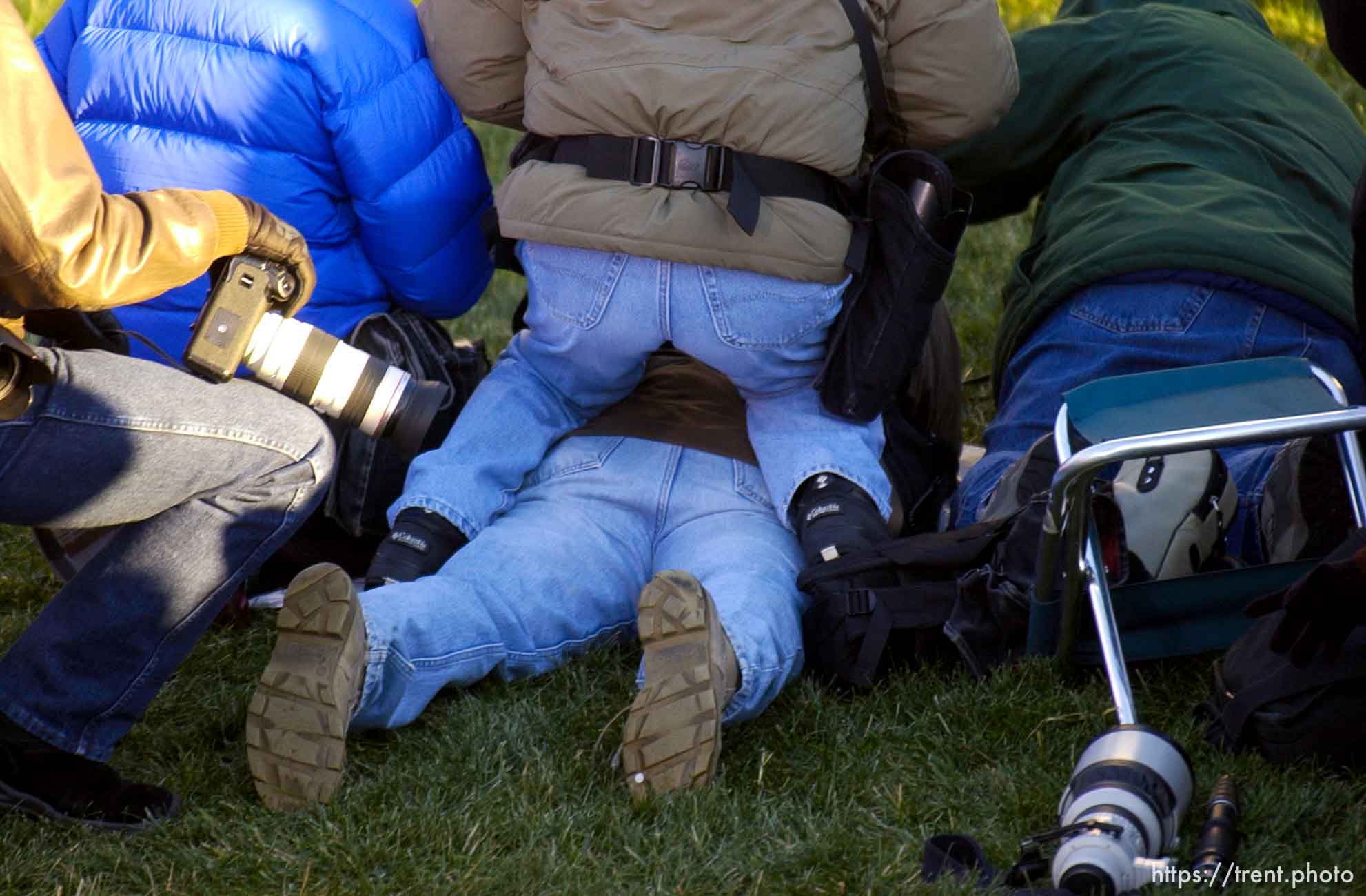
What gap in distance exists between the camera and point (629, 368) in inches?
127

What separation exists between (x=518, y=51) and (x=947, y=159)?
1.18 meters

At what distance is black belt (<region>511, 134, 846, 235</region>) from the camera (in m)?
2.98

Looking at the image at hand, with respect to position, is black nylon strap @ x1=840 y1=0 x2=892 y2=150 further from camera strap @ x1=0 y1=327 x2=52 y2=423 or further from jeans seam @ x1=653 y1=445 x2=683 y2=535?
camera strap @ x1=0 y1=327 x2=52 y2=423

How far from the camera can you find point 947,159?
3.99 metres

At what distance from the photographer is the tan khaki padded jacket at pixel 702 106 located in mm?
2953

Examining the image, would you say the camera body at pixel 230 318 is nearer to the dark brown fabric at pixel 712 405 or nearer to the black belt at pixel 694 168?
Result: the black belt at pixel 694 168

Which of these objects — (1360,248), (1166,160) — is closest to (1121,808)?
(1360,248)

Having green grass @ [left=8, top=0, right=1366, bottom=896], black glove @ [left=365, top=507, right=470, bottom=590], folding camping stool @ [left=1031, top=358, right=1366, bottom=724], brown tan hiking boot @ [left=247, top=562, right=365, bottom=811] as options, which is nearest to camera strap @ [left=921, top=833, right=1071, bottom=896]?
green grass @ [left=8, top=0, right=1366, bottom=896]

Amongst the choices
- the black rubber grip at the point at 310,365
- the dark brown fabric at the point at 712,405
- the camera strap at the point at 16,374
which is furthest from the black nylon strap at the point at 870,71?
the camera strap at the point at 16,374

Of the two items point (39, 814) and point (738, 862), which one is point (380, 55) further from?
point (738, 862)

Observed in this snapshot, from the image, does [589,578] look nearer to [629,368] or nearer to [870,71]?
[629,368]

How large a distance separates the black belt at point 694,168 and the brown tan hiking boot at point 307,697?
941mm

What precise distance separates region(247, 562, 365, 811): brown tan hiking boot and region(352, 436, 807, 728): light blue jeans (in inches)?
4.9

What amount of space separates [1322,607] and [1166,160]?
1633 millimetres
